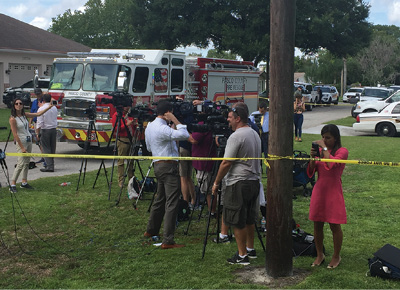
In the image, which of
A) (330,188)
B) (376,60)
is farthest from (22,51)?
(376,60)

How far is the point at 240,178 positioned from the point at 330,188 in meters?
1.00

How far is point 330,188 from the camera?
5.46 meters

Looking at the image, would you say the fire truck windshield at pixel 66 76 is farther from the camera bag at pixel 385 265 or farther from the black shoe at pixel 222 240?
the camera bag at pixel 385 265

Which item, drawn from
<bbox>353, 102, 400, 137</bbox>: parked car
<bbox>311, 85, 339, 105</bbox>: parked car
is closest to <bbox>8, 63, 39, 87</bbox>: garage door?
<bbox>311, 85, 339, 105</bbox>: parked car

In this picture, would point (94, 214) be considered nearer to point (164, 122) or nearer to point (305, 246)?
point (164, 122)

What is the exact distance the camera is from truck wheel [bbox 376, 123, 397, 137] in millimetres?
19487

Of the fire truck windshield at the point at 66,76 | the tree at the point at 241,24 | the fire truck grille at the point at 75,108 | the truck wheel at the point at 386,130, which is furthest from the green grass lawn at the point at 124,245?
the tree at the point at 241,24

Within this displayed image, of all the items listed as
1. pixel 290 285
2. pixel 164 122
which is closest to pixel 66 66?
pixel 164 122

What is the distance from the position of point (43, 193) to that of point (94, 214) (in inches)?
73.4

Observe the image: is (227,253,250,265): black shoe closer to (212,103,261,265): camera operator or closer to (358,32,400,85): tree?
(212,103,261,265): camera operator

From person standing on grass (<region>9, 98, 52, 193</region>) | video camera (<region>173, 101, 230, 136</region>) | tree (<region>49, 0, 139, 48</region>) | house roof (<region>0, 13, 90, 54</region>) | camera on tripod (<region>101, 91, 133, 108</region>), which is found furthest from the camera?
tree (<region>49, 0, 139, 48</region>)

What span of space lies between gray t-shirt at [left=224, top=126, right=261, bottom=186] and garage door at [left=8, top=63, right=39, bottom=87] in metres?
31.1

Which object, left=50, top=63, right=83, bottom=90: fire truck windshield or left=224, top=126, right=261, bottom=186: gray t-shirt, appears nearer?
left=224, top=126, right=261, bottom=186: gray t-shirt

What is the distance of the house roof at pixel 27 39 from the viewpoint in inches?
1326
